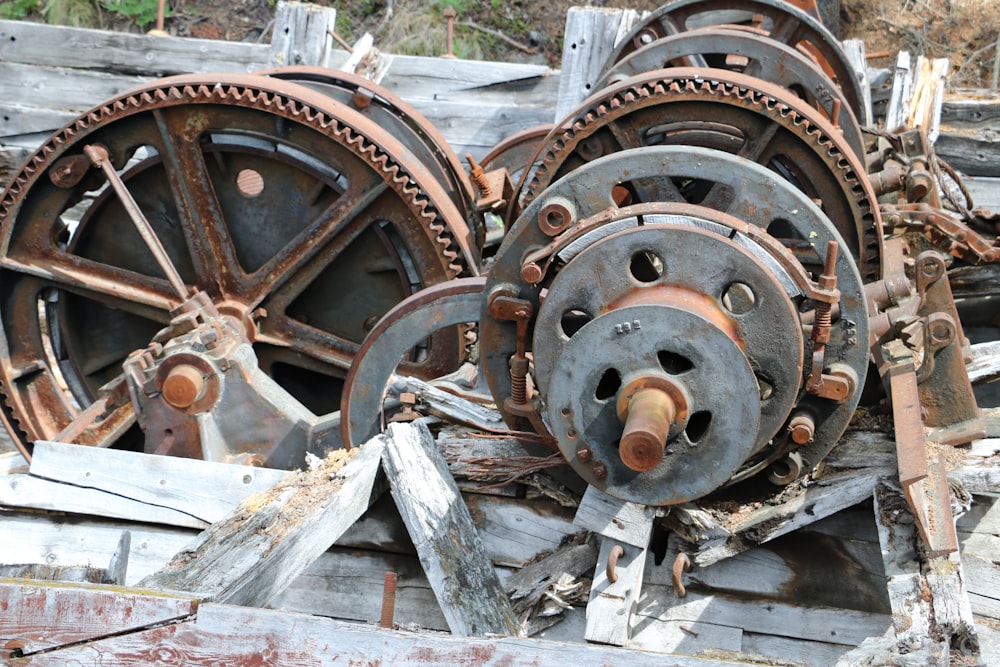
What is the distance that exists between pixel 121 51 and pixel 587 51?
297 centimetres

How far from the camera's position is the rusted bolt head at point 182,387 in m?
4.30

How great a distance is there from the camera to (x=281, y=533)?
317 centimetres

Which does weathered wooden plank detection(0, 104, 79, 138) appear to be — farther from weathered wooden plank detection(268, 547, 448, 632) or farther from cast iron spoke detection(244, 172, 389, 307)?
weathered wooden plank detection(268, 547, 448, 632)

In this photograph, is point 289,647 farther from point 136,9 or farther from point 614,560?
point 136,9

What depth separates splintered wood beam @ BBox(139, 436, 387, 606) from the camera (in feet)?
→ 9.67

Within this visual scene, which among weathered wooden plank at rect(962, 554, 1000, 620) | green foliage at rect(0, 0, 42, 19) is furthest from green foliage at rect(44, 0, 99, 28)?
weathered wooden plank at rect(962, 554, 1000, 620)

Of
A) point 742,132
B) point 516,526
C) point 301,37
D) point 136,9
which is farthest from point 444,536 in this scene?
point 136,9

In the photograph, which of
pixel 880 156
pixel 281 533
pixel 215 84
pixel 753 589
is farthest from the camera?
pixel 880 156

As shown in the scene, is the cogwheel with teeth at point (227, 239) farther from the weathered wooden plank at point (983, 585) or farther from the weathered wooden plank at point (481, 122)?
the weathered wooden plank at point (983, 585)

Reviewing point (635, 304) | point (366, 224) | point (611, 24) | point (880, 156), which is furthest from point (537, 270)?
point (611, 24)

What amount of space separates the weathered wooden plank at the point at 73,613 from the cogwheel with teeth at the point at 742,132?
236 centimetres

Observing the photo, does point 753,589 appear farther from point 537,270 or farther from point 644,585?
point 537,270

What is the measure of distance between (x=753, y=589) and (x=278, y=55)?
15.5ft

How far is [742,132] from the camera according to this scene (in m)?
4.16
